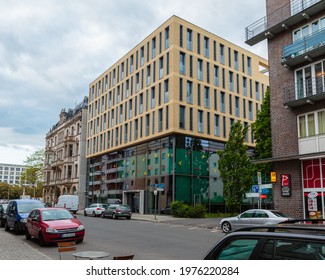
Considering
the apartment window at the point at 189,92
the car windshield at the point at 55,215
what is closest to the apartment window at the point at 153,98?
the apartment window at the point at 189,92

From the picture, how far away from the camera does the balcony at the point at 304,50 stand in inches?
794

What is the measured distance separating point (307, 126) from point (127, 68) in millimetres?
33142

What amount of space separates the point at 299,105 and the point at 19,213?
54.4 ft

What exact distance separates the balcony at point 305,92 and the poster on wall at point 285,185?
4.25 m

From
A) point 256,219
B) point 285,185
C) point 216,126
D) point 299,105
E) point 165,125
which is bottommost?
point 256,219

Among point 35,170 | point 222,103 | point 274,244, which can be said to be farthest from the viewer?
point 35,170

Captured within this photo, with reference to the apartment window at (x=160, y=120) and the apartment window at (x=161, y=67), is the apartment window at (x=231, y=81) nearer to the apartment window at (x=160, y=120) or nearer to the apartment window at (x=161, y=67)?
the apartment window at (x=161, y=67)

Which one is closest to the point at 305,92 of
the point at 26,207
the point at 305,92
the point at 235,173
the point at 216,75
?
the point at 305,92

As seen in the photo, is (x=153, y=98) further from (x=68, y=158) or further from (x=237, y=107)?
(x=68, y=158)

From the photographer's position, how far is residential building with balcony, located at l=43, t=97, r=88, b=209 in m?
62.7

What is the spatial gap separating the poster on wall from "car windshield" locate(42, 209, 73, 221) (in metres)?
12.7

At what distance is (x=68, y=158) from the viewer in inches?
2628

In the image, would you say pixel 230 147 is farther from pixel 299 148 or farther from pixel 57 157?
pixel 57 157

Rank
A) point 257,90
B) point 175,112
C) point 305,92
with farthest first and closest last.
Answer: point 257,90, point 175,112, point 305,92
